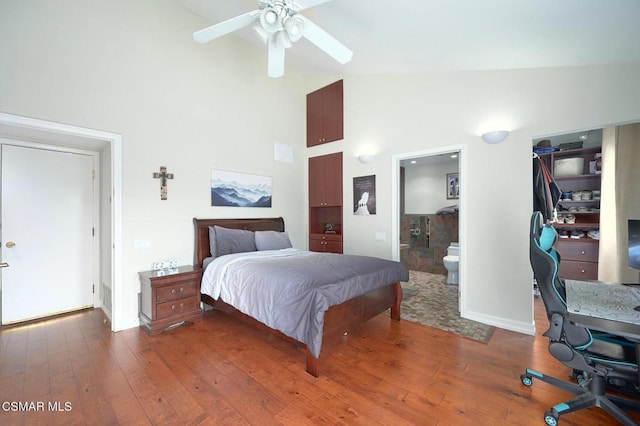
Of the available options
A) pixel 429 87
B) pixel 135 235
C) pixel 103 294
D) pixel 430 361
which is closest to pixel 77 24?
pixel 135 235

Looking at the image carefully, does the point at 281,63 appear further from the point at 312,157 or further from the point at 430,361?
the point at 430,361

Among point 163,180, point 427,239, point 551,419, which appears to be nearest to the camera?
point 551,419

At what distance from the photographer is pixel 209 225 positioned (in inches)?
147

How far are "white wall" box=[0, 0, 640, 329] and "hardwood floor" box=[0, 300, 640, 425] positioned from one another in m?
0.75

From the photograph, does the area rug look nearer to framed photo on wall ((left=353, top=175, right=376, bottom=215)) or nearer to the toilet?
the toilet

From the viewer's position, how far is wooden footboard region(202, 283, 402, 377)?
2.24m

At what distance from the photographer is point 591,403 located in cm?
161

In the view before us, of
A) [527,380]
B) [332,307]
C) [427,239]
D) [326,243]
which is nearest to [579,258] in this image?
[427,239]

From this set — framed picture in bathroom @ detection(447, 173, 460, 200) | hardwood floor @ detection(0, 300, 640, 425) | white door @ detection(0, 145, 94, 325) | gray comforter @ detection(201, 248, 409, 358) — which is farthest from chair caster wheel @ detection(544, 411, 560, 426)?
white door @ detection(0, 145, 94, 325)

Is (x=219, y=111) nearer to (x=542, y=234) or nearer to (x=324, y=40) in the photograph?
(x=324, y=40)

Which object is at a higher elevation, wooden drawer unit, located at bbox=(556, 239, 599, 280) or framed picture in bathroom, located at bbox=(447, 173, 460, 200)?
framed picture in bathroom, located at bbox=(447, 173, 460, 200)

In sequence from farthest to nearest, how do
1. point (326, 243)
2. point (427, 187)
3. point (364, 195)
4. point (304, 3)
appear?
point (427, 187) → point (326, 243) → point (364, 195) → point (304, 3)

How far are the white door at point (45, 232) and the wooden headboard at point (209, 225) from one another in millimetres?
1466

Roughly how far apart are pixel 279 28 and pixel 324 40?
0.40 meters
